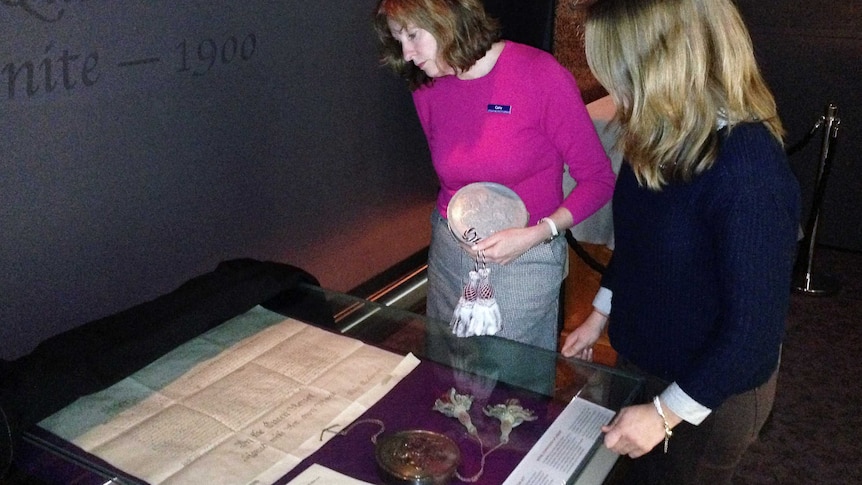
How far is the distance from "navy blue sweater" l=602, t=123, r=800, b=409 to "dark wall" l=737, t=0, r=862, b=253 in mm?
3553

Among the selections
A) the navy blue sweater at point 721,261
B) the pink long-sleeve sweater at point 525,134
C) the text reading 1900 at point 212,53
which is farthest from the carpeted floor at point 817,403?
the text reading 1900 at point 212,53

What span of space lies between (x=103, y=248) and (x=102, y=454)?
964 mm

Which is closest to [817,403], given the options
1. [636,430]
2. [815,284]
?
[815,284]

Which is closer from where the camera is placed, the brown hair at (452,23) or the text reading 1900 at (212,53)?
the brown hair at (452,23)

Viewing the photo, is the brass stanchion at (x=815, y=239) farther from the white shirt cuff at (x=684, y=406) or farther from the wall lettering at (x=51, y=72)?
the wall lettering at (x=51, y=72)

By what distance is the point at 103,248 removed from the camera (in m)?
2.05

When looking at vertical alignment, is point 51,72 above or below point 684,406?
above

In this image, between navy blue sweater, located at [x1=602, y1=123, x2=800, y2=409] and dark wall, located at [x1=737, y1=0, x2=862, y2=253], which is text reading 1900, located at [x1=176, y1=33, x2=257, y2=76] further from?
dark wall, located at [x1=737, y1=0, x2=862, y2=253]

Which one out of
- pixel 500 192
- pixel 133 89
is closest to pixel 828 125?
pixel 500 192

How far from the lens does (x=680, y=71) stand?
1.22 m

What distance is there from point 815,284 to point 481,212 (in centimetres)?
326

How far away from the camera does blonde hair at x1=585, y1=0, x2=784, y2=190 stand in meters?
1.22

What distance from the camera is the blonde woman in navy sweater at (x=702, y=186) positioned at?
46.8 inches

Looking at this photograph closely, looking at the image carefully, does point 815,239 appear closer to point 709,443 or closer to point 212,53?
point 709,443
